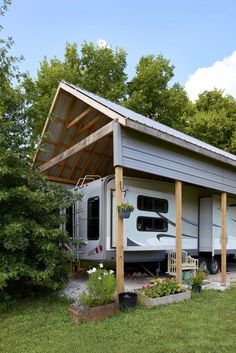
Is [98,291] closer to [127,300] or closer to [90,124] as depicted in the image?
[127,300]

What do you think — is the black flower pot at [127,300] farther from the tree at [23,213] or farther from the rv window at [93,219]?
the rv window at [93,219]

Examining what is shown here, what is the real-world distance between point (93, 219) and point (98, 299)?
3.51m

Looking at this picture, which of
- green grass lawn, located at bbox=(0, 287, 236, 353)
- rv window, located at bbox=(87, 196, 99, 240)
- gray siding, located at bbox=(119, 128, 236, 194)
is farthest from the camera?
rv window, located at bbox=(87, 196, 99, 240)

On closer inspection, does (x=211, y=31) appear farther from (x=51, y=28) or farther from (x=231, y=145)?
(x=231, y=145)

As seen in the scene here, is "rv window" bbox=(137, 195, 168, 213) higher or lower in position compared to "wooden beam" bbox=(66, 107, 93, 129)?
lower

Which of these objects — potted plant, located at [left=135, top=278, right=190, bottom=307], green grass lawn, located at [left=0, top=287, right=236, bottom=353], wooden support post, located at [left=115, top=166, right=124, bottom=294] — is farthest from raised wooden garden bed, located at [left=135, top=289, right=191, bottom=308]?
wooden support post, located at [left=115, top=166, right=124, bottom=294]

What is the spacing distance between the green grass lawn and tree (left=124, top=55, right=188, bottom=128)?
1848cm

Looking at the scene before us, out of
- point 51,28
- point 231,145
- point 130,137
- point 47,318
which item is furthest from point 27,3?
point 231,145

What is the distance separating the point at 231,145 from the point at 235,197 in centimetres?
1274

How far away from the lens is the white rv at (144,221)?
9438 mm

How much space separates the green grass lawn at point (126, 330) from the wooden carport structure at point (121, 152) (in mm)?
1307

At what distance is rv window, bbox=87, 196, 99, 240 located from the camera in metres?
9.77

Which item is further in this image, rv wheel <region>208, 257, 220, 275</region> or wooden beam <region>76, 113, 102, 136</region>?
rv wheel <region>208, 257, 220, 275</region>

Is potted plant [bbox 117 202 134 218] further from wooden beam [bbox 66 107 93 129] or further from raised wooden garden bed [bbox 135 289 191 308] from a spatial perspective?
wooden beam [bbox 66 107 93 129]
